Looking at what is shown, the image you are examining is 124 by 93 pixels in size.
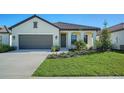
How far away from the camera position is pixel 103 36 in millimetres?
19656

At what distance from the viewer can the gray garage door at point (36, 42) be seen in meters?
23.0

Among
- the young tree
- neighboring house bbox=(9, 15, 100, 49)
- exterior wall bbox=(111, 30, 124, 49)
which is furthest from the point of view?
neighboring house bbox=(9, 15, 100, 49)

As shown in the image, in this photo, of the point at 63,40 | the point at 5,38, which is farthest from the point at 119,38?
the point at 5,38

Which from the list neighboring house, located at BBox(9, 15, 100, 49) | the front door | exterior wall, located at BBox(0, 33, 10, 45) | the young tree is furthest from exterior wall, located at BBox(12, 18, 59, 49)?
the young tree

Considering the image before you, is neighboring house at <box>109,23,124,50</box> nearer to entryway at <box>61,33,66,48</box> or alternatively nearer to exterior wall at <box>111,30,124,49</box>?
exterior wall at <box>111,30,124,49</box>

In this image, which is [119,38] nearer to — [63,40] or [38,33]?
[63,40]

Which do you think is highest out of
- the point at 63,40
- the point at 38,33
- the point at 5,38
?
the point at 38,33

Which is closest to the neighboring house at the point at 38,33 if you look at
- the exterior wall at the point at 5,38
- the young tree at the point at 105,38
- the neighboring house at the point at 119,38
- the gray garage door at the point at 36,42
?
the gray garage door at the point at 36,42

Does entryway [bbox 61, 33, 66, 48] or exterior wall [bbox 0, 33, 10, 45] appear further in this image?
exterior wall [bbox 0, 33, 10, 45]

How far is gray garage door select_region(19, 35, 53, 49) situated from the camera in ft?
75.4

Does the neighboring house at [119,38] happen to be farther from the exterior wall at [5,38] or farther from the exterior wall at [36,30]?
the exterior wall at [5,38]

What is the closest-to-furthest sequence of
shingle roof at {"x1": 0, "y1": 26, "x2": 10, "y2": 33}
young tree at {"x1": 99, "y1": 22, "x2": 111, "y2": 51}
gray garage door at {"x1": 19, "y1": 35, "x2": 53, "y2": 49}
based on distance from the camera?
1. young tree at {"x1": 99, "y1": 22, "x2": 111, "y2": 51}
2. gray garage door at {"x1": 19, "y1": 35, "x2": 53, "y2": 49}
3. shingle roof at {"x1": 0, "y1": 26, "x2": 10, "y2": 33}

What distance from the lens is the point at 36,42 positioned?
2312 cm
